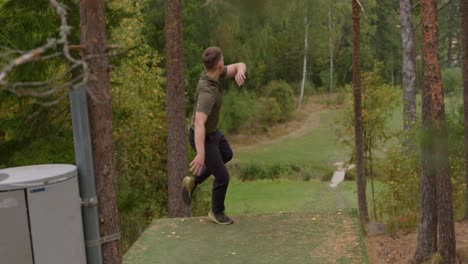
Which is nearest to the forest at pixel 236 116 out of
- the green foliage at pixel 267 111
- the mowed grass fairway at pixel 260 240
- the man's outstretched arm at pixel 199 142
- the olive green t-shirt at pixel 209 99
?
the green foliage at pixel 267 111

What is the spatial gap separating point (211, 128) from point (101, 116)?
2422 millimetres

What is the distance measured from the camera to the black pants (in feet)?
22.0

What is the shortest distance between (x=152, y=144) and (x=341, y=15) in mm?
33790

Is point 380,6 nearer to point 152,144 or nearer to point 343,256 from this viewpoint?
point 152,144

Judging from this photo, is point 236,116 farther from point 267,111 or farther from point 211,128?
point 211,128

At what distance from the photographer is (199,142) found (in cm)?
616

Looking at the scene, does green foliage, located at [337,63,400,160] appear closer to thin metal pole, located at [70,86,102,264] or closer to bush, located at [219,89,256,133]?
thin metal pole, located at [70,86,102,264]

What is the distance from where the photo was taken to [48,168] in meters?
4.20

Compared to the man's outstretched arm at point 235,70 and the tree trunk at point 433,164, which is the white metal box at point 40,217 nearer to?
the man's outstretched arm at point 235,70

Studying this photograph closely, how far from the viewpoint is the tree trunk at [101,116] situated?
4.23 m

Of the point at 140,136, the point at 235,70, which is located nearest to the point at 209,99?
the point at 235,70

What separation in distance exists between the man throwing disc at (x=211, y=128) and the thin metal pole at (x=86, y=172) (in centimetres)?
188

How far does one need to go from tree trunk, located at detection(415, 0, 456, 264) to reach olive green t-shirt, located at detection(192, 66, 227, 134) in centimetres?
578

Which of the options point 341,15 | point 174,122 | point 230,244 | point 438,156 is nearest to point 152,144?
point 174,122
